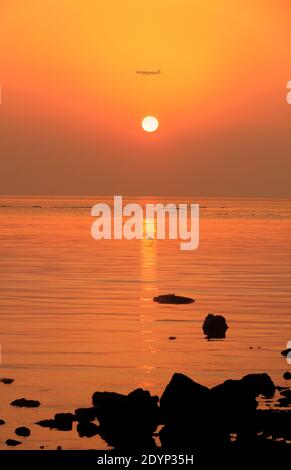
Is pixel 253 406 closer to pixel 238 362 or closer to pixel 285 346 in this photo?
pixel 238 362

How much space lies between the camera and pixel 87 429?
66.4 ft

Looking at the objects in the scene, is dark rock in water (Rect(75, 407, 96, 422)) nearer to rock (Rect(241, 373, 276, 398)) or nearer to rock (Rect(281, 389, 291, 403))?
rock (Rect(241, 373, 276, 398))

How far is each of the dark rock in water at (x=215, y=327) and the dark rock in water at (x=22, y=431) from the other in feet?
43.6

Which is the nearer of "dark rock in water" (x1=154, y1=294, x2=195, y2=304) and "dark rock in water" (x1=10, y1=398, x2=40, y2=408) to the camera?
"dark rock in water" (x1=10, y1=398, x2=40, y2=408)

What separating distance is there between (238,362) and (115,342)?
477cm

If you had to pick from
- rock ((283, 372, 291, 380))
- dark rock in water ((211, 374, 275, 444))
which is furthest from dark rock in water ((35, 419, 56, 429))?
rock ((283, 372, 291, 380))

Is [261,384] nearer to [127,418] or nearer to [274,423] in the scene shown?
[274,423]

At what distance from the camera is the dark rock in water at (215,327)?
1289 inches

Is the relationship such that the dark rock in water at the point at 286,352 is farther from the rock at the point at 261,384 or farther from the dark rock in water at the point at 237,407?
the dark rock in water at the point at 237,407

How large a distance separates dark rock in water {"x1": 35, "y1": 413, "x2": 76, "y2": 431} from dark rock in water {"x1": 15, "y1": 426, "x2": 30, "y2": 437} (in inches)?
21.4

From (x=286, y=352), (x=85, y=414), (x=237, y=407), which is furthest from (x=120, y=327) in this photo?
(x=237, y=407)

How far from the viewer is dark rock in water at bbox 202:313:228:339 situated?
32.8 meters

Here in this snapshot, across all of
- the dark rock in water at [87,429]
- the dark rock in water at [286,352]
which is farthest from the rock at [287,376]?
the dark rock in water at [87,429]

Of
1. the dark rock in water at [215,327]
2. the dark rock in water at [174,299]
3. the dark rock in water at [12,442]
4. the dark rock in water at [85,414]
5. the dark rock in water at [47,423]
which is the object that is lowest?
the dark rock in water at [12,442]
